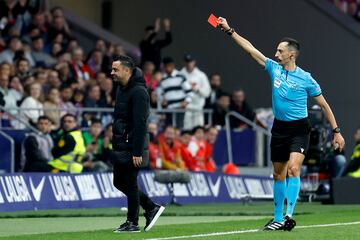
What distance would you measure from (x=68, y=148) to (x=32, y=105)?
4.99 feet

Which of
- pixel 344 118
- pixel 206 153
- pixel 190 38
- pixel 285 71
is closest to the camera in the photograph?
pixel 285 71

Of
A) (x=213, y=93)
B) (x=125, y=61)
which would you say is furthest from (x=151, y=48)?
(x=125, y=61)

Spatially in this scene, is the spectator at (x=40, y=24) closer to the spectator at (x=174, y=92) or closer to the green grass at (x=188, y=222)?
the spectator at (x=174, y=92)

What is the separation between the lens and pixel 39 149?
22344 mm

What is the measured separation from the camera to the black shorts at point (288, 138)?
15320 millimetres

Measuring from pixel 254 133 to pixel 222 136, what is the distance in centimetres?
77

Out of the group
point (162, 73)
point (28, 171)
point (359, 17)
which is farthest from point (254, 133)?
point (28, 171)

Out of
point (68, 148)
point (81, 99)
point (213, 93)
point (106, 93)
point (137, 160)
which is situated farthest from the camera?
point (213, 93)

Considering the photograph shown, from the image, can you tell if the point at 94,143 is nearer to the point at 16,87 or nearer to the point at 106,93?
the point at 16,87

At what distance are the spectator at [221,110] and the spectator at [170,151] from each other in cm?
242

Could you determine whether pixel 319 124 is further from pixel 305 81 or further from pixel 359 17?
pixel 305 81

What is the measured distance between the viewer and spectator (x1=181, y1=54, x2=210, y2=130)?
87.3 ft

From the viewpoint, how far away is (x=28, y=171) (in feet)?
72.3

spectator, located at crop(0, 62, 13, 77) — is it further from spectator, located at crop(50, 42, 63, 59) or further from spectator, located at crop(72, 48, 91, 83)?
spectator, located at crop(50, 42, 63, 59)
